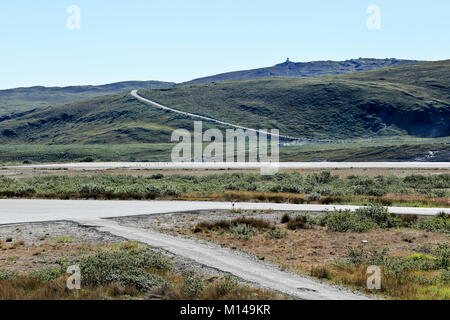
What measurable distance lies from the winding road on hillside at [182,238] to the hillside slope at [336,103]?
327ft

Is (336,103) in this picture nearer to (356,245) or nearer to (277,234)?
(277,234)

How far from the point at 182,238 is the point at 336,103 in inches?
5379

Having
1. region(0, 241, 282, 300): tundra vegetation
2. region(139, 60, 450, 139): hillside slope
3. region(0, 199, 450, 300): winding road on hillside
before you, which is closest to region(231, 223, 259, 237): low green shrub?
region(0, 199, 450, 300): winding road on hillside

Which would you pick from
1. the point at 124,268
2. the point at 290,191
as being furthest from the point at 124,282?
the point at 290,191

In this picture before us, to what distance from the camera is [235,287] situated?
1170cm

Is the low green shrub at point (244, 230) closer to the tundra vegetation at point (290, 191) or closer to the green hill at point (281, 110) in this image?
the tundra vegetation at point (290, 191)

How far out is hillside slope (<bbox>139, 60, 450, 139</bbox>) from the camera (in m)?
133

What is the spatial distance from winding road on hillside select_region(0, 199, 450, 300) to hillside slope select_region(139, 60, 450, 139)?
9970 cm

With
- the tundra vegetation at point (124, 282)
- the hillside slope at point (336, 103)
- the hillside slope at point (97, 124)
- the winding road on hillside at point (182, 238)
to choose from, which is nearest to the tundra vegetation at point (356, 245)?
the winding road on hillside at point (182, 238)

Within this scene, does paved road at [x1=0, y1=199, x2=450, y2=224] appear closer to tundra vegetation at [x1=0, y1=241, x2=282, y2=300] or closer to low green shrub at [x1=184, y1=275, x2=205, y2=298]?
tundra vegetation at [x1=0, y1=241, x2=282, y2=300]

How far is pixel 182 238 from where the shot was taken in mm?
19281
